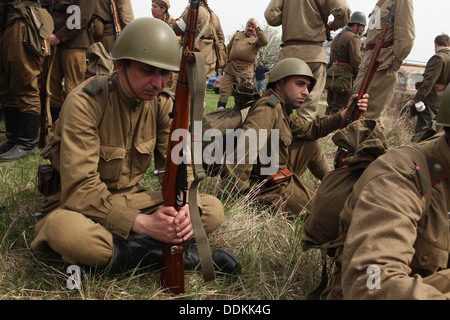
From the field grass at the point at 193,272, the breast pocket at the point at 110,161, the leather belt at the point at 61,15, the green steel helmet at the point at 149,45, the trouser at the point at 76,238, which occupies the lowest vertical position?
the field grass at the point at 193,272

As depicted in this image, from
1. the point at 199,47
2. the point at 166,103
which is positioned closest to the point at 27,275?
the point at 166,103

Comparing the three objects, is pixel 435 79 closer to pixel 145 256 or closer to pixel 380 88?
pixel 380 88

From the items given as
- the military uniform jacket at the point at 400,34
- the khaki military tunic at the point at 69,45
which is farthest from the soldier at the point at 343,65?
the khaki military tunic at the point at 69,45

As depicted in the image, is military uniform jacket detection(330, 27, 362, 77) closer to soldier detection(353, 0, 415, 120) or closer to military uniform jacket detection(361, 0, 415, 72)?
soldier detection(353, 0, 415, 120)

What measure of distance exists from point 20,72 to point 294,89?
2.94 meters

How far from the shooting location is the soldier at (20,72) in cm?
419

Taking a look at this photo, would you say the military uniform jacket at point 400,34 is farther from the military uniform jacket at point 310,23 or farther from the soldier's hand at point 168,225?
the soldier's hand at point 168,225

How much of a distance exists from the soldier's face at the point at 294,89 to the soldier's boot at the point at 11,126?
9.90 feet

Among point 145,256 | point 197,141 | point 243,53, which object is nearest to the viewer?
point 197,141

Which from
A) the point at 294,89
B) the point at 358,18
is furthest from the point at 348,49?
the point at 294,89

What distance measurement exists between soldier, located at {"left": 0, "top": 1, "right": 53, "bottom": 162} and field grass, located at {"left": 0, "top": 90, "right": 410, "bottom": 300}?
1168 millimetres

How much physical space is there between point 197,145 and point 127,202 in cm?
83

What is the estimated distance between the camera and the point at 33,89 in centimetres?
445

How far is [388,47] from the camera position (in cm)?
545
